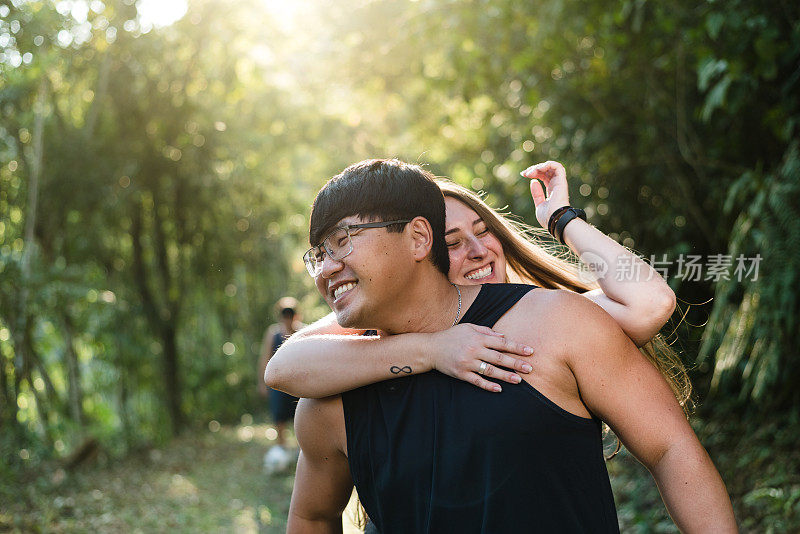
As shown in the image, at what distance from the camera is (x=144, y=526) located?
6.64 metres

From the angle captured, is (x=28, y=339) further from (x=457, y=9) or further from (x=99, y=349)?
(x=457, y=9)

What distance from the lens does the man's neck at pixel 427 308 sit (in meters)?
1.75

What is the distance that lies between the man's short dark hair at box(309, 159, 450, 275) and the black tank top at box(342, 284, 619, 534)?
29cm

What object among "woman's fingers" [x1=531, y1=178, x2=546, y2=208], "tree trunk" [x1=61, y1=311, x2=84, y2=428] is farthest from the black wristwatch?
"tree trunk" [x1=61, y1=311, x2=84, y2=428]

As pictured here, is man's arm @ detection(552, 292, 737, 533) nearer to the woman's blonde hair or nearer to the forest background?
the woman's blonde hair

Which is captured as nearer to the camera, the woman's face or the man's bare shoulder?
the man's bare shoulder

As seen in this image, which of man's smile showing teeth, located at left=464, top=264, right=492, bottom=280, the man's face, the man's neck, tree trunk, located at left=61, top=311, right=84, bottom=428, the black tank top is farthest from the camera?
tree trunk, located at left=61, top=311, right=84, bottom=428

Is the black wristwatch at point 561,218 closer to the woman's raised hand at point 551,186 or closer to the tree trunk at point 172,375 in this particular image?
the woman's raised hand at point 551,186

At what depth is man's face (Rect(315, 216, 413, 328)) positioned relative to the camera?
164 cm

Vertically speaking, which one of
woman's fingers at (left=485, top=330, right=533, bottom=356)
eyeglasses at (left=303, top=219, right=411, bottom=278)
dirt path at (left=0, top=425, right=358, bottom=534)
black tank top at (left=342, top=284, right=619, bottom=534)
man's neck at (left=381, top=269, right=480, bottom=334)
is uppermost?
eyeglasses at (left=303, top=219, right=411, bottom=278)

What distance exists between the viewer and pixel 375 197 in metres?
1.68

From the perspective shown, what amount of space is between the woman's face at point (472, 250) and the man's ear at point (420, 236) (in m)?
0.67

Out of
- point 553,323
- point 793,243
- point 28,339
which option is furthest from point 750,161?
point 28,339

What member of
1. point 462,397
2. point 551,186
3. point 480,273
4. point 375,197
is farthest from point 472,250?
point 462,397
